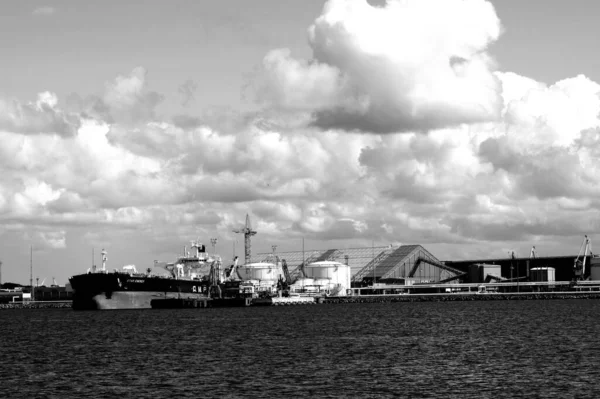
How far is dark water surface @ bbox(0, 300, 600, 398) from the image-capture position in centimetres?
6581

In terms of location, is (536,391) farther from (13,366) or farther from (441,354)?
(13,366)

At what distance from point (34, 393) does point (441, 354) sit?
4097 centimetres

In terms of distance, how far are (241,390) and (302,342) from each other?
40.2 m

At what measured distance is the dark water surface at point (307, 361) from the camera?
6581cm

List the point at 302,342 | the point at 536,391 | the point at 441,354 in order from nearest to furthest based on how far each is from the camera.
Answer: the point at 536,391 < the point at 441,354 < the point at 302,342

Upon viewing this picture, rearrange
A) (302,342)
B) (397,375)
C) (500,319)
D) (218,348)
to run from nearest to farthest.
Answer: (397,375)
(218,348)
(302,342)
(500,319)

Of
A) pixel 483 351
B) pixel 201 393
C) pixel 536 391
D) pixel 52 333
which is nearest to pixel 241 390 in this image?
pixel 201 393

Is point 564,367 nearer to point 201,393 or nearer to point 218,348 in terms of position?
point 201,393

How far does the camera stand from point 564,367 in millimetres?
76625

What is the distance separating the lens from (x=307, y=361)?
274ft

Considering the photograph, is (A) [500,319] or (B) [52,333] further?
(A) [500,319]

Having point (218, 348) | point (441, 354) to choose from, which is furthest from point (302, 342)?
point (441, 354)

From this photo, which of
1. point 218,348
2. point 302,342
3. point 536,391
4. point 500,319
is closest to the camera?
point 536,391

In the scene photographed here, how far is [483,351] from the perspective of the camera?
9162cm
